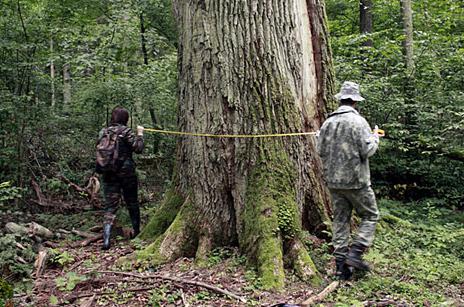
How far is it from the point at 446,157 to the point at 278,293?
5591 mm

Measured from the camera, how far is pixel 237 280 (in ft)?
14.9

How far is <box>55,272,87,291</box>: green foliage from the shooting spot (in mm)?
4559

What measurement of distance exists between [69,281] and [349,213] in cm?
304

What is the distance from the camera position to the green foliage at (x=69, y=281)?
179 inches

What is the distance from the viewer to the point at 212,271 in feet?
15.6

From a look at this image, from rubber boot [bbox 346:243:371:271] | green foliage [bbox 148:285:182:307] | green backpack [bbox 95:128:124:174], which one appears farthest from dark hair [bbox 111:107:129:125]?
rubber boot [bbox 346:243:371:271]

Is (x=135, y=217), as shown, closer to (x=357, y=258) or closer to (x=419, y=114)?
(x=357, y=258)

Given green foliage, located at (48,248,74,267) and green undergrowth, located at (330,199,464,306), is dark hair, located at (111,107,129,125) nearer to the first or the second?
green foliage, located at (48,248,74,267)

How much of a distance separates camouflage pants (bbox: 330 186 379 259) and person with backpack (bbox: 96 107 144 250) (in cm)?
287

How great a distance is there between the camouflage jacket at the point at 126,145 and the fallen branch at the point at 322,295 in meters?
3.25

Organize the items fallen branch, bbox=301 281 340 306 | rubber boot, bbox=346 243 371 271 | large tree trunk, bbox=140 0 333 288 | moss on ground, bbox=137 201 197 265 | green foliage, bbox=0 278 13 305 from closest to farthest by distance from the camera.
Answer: green foliage, bbox=0 278 13 305, fallen branch, bbox=301 281 340 306, rubber boot, bbox=346 243 371 271, large tree trunk, bbox=140 0 333 288, moss on ground, bbox=137 201 197 265

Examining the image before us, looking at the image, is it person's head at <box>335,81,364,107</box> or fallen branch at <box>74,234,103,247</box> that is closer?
person's head at <box>335,81,364,107</box>

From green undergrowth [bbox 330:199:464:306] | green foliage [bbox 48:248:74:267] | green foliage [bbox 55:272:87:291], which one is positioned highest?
green foliage [bbox 48:248:74:267]

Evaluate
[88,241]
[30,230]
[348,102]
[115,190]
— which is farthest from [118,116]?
[348,102]
